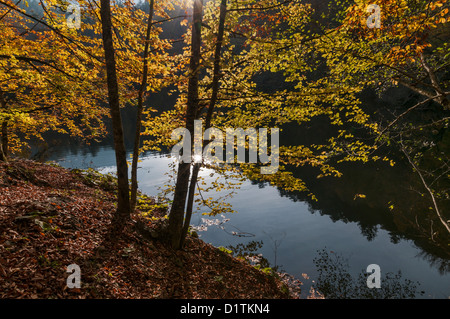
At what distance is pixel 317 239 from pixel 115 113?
49.8 ft

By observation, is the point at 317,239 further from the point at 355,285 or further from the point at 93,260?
the point at 93,260

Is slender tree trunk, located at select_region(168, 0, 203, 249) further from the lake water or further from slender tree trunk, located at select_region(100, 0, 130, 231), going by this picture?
the lake water

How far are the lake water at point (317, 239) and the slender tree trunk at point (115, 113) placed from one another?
4759mm

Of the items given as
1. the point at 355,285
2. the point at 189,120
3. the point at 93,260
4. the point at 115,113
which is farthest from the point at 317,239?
the point at 115,113

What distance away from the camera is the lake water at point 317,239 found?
12406 millimetres

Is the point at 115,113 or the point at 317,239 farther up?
the point at 115,113

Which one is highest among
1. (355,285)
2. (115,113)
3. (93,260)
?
(115,113)

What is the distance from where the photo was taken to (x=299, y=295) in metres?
10.6

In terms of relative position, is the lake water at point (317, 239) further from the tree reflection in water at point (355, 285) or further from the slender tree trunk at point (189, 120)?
the slender tree trunk at point (189, 120)

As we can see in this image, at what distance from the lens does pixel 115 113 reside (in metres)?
6.82

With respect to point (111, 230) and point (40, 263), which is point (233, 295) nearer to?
point (111, 230)

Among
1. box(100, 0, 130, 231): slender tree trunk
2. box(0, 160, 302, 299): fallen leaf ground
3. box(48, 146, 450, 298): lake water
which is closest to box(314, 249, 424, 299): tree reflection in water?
box(48, 146, 450, 298): lake water

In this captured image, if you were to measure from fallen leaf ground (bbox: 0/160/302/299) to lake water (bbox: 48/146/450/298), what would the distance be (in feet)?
17.2

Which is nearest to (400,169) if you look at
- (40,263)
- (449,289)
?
(449,289)
